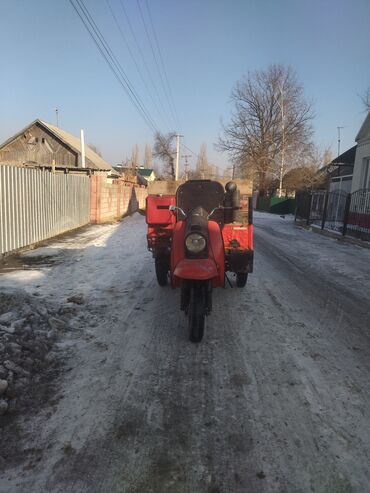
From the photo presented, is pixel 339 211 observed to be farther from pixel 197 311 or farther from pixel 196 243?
pixel 197 311

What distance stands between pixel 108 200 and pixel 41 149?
59.4 ft

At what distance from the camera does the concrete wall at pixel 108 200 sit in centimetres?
1836

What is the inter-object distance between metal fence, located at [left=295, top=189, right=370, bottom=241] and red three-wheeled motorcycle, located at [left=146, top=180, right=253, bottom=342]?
9.31m

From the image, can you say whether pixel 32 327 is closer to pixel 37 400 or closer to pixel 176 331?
pixel 37 400

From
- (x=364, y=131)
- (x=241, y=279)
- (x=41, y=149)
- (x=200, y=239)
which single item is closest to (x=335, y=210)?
(x=364, y=131)

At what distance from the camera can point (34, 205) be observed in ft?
35.8

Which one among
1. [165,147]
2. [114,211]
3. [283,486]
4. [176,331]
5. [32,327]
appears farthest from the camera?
[165,147]

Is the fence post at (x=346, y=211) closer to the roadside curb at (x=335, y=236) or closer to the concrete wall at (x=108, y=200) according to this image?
the roadside curb at (x=335, y=236)

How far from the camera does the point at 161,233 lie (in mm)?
6484

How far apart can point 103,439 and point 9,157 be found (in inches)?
1509

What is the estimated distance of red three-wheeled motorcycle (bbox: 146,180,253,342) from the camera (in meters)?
4.17

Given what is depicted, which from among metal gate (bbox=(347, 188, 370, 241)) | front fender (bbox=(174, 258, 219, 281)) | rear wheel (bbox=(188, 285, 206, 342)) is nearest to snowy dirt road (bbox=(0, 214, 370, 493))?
rear wheel (bbox=(188, 285, 206, 342))

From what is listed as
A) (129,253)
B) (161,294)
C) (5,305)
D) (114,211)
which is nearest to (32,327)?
(5,305)

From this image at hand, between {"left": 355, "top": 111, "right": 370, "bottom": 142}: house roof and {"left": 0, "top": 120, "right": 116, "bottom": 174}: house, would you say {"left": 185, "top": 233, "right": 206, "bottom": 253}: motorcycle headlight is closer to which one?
{"left": 355, "top": 111, "right": 370, "bottom": 142}: house roof
